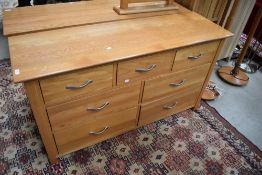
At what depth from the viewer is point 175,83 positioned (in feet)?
4.58

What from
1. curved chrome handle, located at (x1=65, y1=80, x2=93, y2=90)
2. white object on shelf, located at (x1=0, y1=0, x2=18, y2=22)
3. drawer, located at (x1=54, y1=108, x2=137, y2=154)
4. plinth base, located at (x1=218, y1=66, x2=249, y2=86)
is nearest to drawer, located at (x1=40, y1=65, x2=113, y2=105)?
→ curved chrome handle, located at (x1=65, y1=80, x2=93, y2=90)

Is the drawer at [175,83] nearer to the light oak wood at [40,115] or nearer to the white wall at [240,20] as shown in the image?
the light oak wood at [40,115]

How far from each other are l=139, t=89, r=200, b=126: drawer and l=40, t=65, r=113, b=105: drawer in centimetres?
42

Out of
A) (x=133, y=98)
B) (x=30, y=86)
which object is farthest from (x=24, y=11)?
(x=133, y=98)

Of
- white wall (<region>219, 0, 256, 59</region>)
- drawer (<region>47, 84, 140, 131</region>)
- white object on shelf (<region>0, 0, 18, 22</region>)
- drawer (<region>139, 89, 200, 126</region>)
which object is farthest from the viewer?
white object on shelf (<region>0, 0, 18, 22</region>)

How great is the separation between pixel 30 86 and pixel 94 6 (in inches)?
29.9

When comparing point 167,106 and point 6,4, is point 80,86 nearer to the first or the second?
point 167,106

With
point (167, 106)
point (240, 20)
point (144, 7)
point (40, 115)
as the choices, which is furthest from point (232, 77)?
point (40, 115)

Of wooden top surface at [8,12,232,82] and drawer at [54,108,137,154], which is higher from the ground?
wooden top surface at [8,12,232,82]

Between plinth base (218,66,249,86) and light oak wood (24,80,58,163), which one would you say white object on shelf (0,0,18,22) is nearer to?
light oak wood (24,80,58,163)

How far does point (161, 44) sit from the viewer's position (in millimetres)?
1133

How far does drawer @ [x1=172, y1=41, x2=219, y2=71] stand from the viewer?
125 centimetres

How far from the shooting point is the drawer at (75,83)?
95 cm

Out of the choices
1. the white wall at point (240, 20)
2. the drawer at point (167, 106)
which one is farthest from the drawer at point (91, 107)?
the white wall at point (240, 20)
